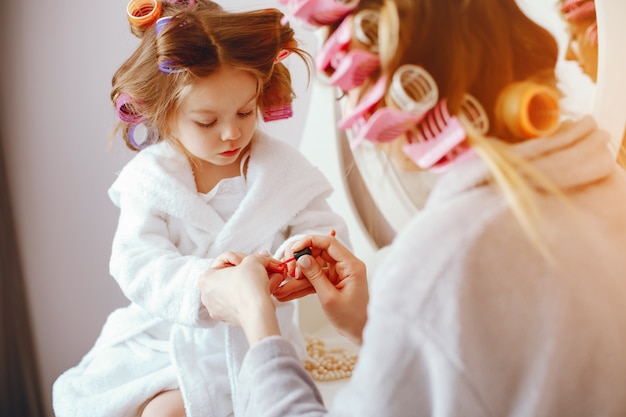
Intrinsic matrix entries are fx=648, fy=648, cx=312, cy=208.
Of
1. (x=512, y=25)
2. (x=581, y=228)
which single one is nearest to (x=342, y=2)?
(x=512, y=25)

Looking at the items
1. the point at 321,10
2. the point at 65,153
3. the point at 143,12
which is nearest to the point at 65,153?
the point at 65,153

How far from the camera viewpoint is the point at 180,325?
0.74 meters

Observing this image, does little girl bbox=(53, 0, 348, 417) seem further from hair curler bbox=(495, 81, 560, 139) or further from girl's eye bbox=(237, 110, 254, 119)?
hair curler bbox=(495, 81, 560, 139)

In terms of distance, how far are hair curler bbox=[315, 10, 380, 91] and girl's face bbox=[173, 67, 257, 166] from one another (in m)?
0.19

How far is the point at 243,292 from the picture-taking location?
0.60 metres

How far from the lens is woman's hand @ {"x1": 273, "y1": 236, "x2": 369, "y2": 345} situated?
0.65 m

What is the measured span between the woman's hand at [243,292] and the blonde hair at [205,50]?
17cm

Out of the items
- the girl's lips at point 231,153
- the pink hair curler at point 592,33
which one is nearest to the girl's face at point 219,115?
the girl's lips at point 231,153

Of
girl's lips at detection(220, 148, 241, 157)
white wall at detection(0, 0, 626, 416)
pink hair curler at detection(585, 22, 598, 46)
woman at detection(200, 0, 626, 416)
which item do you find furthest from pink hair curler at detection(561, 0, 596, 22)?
girl's lips at detection(220, 148, 241, 157)

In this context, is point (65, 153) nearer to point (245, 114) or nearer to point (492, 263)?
point (245, 114)

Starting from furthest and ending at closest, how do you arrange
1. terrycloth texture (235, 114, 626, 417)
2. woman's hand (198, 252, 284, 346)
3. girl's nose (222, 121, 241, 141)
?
girl's nose (222, 121, 241, 141) < woman's hand (198, 252, 284, 346) < terrycloth texture (235, 114, 626, 417)

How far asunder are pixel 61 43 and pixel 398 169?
0.44 metres

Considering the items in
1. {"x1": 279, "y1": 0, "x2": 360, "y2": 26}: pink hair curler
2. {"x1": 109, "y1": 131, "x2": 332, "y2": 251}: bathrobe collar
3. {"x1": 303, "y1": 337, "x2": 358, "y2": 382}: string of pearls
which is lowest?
{"x1": 303, "y1": 337, "x2": 358, "y2": 382}: string of pearls

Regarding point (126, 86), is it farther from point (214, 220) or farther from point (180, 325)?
point (180, 325)
